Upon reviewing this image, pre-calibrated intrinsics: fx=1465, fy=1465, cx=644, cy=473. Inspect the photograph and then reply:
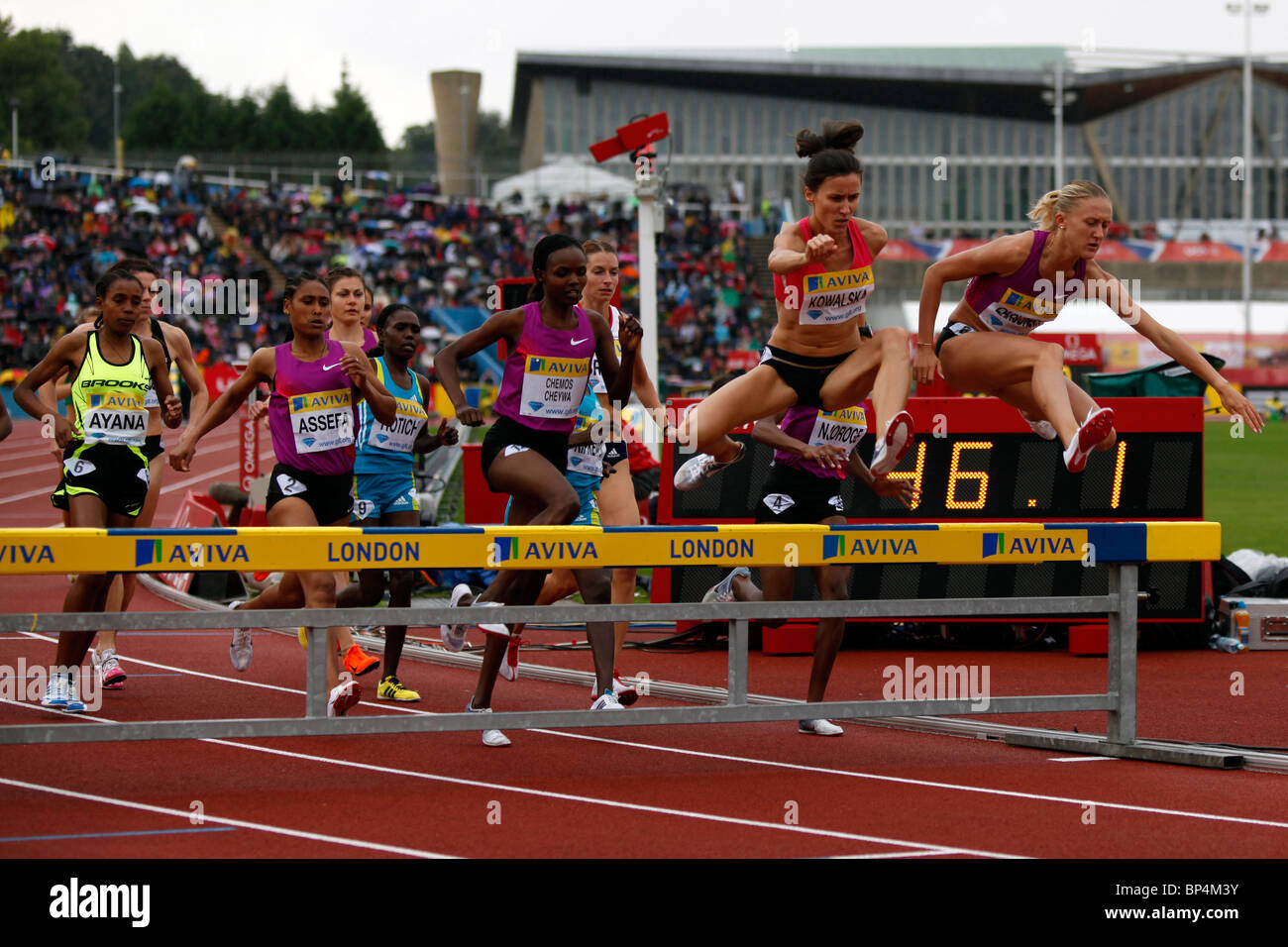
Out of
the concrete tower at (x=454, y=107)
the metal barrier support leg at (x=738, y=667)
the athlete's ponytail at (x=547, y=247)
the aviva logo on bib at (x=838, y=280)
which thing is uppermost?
the concrete tower at (x=454, y=107)

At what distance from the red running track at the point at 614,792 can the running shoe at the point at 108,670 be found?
0.09 metres

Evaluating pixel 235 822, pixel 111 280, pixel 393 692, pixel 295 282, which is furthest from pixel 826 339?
pixel 111 280

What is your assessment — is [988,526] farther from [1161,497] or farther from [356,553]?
[1161,497]

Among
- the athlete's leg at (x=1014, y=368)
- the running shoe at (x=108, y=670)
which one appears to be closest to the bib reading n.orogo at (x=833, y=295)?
the athlete's leg at (x=1014, y=368)

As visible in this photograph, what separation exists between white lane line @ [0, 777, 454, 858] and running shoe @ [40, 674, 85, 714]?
117cm

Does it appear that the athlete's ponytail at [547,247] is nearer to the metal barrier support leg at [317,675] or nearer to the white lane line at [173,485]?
the metal barrier support leg at [317,675]

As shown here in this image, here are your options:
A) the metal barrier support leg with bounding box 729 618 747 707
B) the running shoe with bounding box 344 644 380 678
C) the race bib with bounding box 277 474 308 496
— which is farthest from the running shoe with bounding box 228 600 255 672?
the metal barrier support leg with bounding box 729 618 747 707

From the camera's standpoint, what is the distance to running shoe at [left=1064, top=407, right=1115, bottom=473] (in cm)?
578

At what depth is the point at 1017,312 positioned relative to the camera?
6266mm

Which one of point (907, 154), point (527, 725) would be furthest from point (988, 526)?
point (907, 154)

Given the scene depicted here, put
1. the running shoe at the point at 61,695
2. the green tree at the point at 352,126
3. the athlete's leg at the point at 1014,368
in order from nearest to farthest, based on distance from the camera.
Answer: the athlete's leg at the point at 1014,368 < the running shoe at the point at 61,695 < the green tree at the point at 352,126

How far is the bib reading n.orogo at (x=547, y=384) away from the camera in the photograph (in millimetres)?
6340

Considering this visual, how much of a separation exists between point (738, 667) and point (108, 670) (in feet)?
12.1

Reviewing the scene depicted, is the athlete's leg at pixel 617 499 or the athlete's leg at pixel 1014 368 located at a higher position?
the athlete's leg at pixel 1014 368
